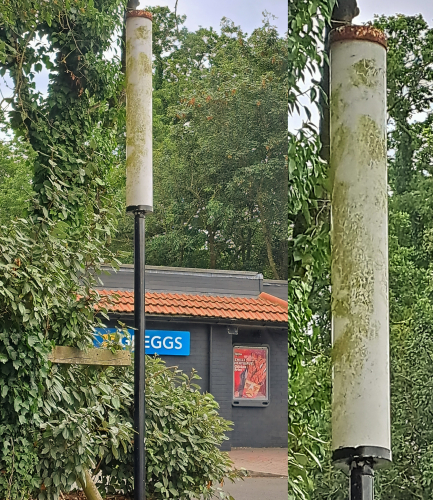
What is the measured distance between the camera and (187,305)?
1.97 meters

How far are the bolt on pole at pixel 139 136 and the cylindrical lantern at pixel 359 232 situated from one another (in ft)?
1.71

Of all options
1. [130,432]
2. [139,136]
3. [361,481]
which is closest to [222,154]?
[139,136]

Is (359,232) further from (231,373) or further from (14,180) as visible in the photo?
(14,180)

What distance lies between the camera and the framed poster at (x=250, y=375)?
6.71ft

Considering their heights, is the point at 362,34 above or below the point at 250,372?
above

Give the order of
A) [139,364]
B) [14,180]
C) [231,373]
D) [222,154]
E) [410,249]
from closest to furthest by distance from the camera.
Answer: [14,180], [139,364], [231,373], [222,154], [410,249]

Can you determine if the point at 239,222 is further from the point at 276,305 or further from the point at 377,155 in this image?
the point at 377,155

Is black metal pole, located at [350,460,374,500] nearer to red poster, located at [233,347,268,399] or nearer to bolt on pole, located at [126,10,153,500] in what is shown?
red poster, located at [233,347,268,399]

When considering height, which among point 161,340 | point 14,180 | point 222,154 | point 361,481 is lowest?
point 361,481

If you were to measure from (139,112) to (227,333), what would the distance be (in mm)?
660

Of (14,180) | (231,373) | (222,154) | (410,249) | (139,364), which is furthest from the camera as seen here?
(410,249)

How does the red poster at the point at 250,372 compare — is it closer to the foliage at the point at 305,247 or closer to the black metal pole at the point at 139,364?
the foliage at the point at 305,247

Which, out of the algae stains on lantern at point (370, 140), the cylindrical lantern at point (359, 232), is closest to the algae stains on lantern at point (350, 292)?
the cylindrical lantern at point (359, 232)

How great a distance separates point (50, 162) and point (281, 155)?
72cm
